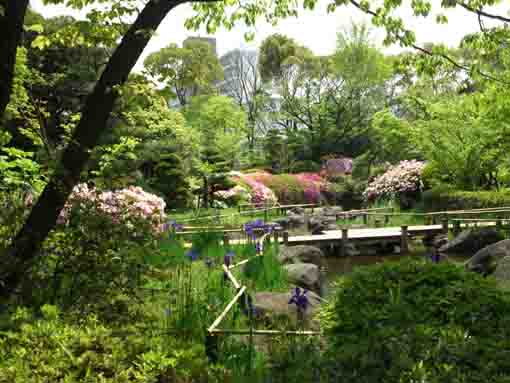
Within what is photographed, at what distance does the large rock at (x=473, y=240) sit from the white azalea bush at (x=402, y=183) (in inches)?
287

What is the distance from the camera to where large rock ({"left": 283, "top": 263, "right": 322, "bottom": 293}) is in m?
5.83

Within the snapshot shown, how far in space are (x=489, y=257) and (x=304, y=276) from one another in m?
2.74

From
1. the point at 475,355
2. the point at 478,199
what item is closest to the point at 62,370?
the point at 475,355

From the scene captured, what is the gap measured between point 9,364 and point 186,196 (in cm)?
1399

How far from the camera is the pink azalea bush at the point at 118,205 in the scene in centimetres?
379

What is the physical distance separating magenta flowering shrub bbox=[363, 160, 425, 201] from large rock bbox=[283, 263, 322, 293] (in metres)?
12.6

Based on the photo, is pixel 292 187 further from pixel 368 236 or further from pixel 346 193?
pixel 368 236

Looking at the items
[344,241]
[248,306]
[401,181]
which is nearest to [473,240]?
[344,241]

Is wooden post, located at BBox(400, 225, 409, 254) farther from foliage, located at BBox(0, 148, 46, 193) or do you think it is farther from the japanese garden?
foliage, located at BBox(0, 148, 46, 193)

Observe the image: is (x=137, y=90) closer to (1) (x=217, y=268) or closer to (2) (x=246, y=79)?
(1) (x=217, y=268)

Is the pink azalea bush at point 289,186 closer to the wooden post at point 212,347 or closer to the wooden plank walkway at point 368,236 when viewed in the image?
the wooden plank walkway at point 368,236

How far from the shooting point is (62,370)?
2.26 meters

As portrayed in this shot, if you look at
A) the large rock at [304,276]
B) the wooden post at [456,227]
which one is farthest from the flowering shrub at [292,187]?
the large rock at [304,276]

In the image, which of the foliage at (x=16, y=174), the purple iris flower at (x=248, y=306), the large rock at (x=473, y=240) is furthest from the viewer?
the large rock at (x=473, y=240)
